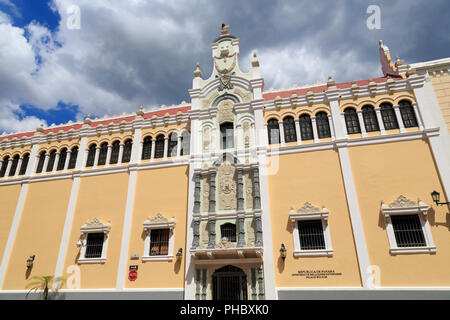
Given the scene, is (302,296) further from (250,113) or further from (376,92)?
(376,92)

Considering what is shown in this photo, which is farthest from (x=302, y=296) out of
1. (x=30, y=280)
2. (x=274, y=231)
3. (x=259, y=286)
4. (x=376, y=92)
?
(x=30, y=280)

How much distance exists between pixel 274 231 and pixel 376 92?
9.60 metres

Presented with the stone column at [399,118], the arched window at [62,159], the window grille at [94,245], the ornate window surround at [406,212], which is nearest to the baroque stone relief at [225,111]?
the stone column at [399,118]

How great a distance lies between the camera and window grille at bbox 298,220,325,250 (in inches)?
525

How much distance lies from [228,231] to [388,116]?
10650 millimetres

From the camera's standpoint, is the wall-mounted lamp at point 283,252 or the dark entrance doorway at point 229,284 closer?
the wall-mounted lamp at point 283,252

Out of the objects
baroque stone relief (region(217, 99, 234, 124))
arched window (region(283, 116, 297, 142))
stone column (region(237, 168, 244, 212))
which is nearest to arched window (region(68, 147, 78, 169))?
baroque stone relief (region(217, 99, 234, 124))

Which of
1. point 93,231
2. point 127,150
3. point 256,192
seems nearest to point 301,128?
point 256,192

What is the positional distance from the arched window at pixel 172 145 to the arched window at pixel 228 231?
18.8 ft

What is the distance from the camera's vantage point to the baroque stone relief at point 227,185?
49.3ft

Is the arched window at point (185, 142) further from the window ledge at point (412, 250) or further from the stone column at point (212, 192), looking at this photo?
the window ledge at point (412, 250)

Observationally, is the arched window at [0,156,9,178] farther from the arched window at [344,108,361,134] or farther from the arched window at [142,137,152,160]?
the arched window at [344,108,361,134]

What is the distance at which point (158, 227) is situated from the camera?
1554 centimetres

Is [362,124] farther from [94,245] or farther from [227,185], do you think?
[94,245]
